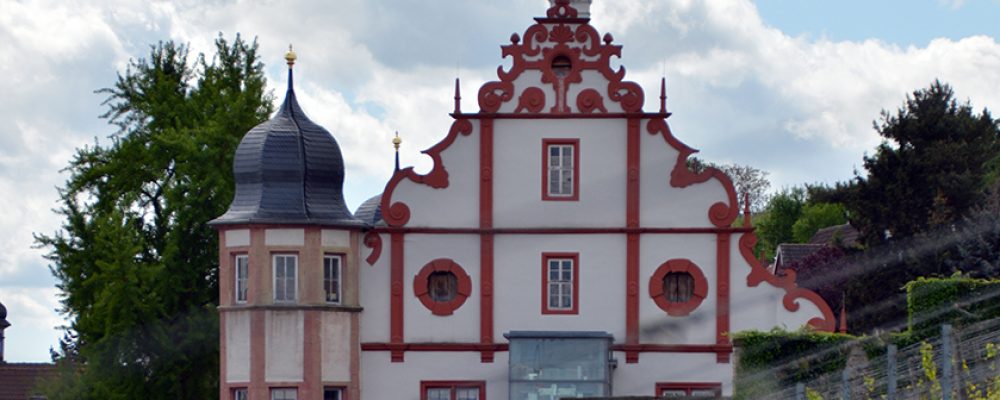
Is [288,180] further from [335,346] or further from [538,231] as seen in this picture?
[538,231]

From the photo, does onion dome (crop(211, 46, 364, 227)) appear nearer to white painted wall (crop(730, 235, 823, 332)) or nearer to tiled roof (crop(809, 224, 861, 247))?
white painted wall (crop(730, 235, 823, 332))

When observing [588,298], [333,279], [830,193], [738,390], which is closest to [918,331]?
[738,390]

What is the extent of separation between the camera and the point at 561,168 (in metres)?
56.4

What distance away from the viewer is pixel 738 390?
5125cm

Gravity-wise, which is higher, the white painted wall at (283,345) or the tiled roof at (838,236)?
the tiled roof at (838,236)

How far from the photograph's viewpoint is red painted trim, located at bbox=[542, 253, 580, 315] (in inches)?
2205

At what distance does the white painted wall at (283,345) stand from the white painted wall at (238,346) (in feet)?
1.31

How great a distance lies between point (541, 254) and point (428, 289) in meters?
2.41

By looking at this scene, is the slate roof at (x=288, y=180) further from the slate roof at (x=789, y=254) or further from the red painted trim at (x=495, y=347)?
the slate roof at (x=789, y=254)

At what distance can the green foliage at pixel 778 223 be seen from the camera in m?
104

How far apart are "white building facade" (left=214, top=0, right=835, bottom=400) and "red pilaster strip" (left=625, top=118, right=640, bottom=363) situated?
0.09 ft

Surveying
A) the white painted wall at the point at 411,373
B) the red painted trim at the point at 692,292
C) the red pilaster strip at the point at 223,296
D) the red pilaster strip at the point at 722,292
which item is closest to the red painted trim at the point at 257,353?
the red pilaster strip at the point at 223,296

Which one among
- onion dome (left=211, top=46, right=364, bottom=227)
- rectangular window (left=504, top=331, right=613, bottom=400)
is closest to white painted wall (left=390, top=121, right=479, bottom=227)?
onion dome (left=211, top=46, right=364, bottom=227)

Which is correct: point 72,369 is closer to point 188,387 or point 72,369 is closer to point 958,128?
point 188,387
